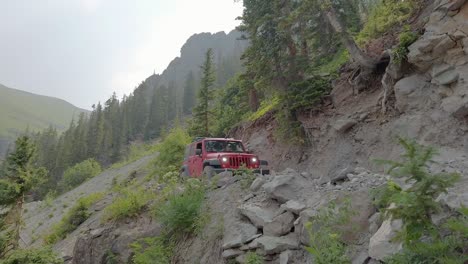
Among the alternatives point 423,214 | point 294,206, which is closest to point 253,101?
point 294,206

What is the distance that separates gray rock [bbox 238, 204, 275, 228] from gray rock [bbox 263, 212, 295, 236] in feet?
0.51

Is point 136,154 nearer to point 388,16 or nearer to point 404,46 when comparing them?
point 388,16

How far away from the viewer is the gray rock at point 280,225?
747cm

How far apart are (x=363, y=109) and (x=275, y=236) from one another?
31.1ft

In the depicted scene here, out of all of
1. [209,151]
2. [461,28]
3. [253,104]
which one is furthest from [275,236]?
[253,104]

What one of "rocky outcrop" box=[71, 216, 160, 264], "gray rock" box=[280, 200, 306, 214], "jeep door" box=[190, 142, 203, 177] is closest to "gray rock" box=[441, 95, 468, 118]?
"gray rock" box=[280, 200, 306, 214]

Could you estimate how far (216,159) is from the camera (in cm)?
1373

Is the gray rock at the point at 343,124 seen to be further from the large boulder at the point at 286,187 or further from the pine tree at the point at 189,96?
the pine tree at the point at 189,96

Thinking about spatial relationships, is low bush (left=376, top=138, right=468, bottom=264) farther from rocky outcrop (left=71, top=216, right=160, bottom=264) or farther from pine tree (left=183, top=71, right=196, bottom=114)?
pine tree (left=183, top=71, right=196, bottom=114)

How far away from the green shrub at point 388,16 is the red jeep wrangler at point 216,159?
814 centimetres

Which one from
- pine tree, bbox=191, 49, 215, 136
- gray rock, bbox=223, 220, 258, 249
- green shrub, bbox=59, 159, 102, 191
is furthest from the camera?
green shrub, bbox=59, 159, 102, 191

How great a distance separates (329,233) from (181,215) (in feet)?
14.6

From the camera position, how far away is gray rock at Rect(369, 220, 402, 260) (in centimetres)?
514

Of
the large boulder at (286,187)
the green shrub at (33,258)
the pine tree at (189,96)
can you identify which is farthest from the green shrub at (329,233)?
the pine tree at (189,96)
